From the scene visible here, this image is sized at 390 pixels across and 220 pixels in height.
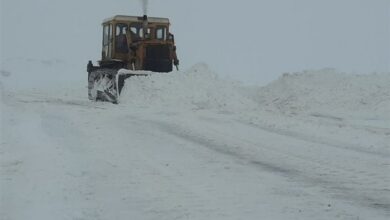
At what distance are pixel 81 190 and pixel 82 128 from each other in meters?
5.27

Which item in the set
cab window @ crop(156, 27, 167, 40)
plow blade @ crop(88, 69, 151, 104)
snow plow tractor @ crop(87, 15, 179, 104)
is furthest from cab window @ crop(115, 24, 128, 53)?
cab window @ crop(156, 27, 167, 40)

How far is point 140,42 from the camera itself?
20406 millimetres

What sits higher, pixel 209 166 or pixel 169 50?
pixel 169 50

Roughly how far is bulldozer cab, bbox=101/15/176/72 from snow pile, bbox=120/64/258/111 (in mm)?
1672

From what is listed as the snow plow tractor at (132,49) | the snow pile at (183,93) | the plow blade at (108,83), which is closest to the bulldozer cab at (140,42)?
the snow plow tractor at (132,49)

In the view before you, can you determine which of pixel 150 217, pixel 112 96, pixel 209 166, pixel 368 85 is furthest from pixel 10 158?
pixel 368 85

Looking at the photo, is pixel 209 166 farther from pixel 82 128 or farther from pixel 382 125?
pixel 382 125

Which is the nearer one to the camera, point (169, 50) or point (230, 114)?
point (230, 114)

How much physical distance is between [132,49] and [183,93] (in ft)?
12.2

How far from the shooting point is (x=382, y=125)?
1482cm

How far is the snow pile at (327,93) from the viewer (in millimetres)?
18641

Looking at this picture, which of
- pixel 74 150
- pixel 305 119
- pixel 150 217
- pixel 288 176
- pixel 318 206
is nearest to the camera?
pixel 150 217

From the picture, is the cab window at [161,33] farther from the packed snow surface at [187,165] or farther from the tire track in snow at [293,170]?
the tire track in snow at [293,170]

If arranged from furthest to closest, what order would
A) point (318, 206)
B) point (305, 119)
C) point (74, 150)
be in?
point (305, 119) → point (74, 150) → point (318, 206)
